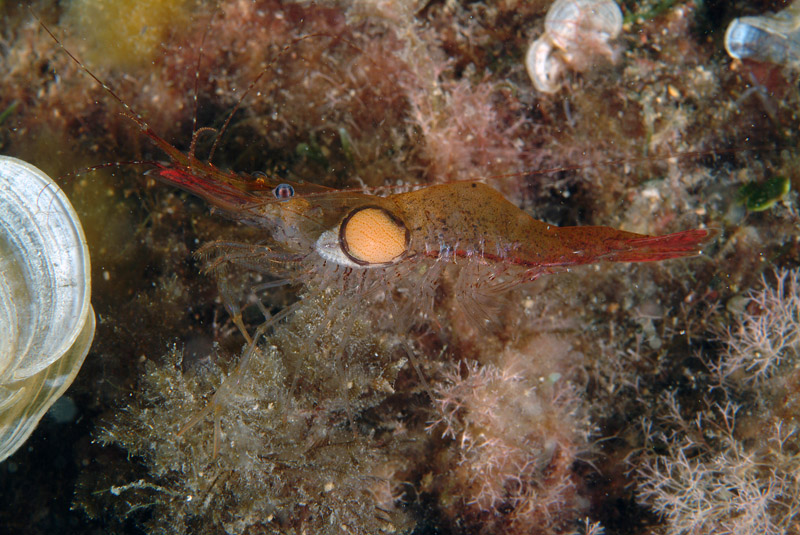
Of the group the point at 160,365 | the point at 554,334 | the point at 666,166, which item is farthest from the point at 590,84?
the point at 160,365

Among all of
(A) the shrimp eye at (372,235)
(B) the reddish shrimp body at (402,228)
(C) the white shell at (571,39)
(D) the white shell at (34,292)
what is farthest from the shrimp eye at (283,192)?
(C) the white shell at (571,39)

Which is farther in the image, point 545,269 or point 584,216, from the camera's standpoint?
point 584,216

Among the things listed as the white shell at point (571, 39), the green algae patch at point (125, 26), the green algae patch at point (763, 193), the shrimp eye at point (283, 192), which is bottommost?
the green algae patch at point (763, 193)

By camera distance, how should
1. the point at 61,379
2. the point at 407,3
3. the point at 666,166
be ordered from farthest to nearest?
the point at 666,166 < the point at 407,3 < the point at 61,379

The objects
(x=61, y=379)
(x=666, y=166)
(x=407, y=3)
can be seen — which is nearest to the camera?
(x=61, y=379)

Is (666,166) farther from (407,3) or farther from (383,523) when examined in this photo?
(383,523)

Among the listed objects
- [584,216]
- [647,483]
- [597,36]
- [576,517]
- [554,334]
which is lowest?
[576,517]

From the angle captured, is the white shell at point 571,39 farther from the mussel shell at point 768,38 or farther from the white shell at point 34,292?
the white shell at point 34,292
